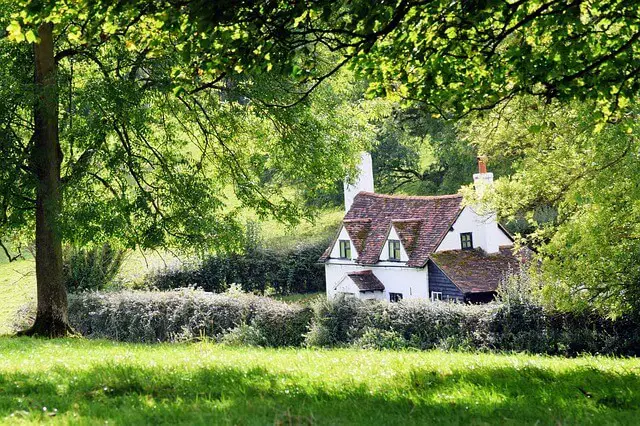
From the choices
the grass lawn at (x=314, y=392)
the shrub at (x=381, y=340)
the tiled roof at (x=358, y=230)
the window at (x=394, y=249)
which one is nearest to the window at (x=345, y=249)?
the tiled roof at (x=358, y=230)

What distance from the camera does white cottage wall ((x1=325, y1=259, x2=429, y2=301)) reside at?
38.8 m

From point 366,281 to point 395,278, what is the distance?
1.44 m

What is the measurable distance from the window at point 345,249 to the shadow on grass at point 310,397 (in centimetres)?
3367

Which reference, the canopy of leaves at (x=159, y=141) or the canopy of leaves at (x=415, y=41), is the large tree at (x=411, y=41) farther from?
the canopy of leaves at (x=159, y=141)

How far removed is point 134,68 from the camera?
18906mm

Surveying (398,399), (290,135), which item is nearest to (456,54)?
(398,399)

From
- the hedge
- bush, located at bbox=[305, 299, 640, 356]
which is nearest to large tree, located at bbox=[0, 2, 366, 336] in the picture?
the hedge

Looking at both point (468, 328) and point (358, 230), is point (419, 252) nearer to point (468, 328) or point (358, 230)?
point (358, 230)

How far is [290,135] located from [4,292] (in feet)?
99.7

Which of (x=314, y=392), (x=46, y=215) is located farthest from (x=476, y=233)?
(x=314, y=392)

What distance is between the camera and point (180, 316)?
29047 mm

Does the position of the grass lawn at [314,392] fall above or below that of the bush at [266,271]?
below

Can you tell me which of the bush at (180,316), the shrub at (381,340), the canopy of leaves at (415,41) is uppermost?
the canopy of leaves at (415,41)

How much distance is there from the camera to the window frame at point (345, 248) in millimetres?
43594
